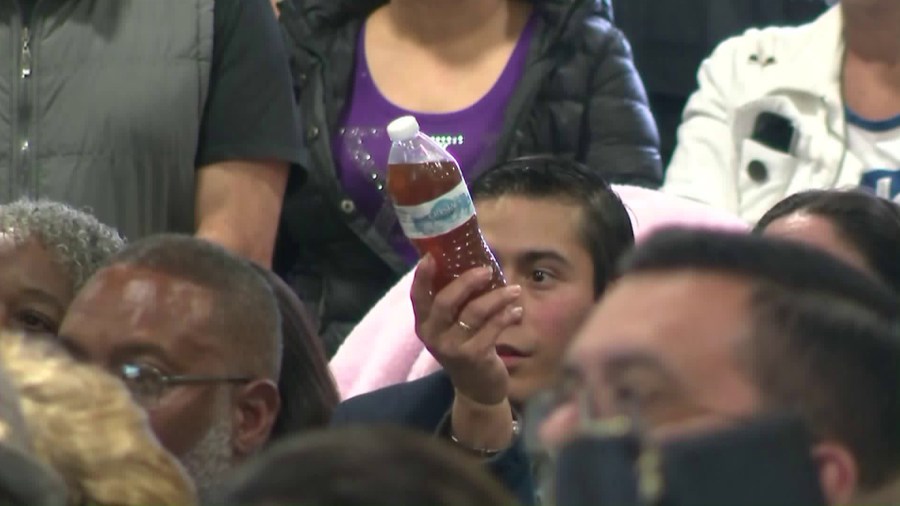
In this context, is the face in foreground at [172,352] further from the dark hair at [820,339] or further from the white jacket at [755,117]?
the white jacket at [755,117]

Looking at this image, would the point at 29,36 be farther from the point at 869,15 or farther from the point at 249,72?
the point at 869,15

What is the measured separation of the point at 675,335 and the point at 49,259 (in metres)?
1.32

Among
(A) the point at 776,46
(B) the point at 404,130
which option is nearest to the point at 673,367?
(B) the point at 404,130

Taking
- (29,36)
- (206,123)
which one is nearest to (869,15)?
(206,123)

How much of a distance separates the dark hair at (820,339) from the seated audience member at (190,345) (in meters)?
0.79

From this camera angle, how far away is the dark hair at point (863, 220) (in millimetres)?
2037

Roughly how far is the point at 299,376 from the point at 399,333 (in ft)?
1.65

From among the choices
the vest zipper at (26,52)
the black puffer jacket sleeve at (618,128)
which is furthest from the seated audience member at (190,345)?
the black puffer jacket sleeve at (618,128)

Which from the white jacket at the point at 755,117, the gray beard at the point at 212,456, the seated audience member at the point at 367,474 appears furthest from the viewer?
the white jacket at the point at 755,117

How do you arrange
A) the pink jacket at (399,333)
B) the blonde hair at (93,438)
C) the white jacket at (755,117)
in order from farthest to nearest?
the white jacket at (755,117) → the pink jacket at (399,333) → the blonde hair at (93,438)

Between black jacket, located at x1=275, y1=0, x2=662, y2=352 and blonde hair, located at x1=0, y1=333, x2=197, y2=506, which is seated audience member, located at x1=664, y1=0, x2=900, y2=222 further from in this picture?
blonde hair, located at x1=0, y1=333, x2=197, y2=506

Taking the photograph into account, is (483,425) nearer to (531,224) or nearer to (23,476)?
(531,224)

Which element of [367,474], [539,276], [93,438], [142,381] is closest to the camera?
[367,474]

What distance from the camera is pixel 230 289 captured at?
2.09 m
